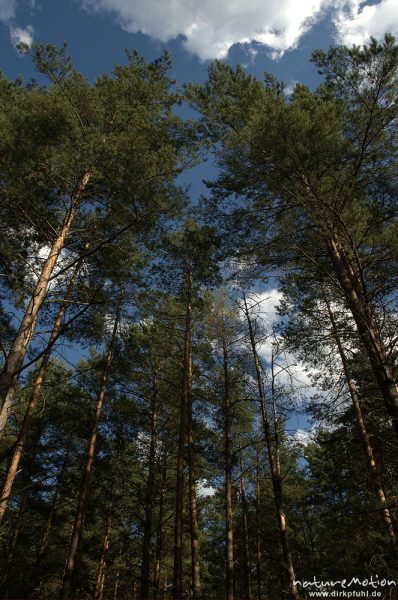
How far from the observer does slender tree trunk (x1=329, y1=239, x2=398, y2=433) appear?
522cm

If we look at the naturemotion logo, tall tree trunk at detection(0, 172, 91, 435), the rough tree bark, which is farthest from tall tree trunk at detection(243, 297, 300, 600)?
tall tree trunk at detection(0, 172, 91, 435)

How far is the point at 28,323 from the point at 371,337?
5.27 m

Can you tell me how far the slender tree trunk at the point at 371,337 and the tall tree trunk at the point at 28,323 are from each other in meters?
4.84

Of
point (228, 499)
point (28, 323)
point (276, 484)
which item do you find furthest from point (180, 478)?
point (28, 323)

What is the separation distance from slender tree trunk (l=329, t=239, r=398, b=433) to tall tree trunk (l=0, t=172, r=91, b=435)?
4.84m

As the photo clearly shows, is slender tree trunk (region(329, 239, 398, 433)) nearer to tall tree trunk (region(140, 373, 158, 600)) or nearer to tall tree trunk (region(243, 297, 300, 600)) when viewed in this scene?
tall tree trunk (region(243, 297, 300, 600))

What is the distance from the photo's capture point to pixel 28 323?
18.7ft

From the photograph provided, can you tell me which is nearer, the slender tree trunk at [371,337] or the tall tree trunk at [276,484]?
the slender tree trunk at [371,337]

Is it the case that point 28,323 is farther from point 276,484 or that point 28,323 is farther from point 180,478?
point 276,484

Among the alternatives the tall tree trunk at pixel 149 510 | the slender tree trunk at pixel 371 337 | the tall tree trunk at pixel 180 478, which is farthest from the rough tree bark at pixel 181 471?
the slender tree trunk at pixel 371 337

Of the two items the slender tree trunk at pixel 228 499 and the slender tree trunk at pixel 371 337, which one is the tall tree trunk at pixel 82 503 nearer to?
the slender tree trunk at pixel 228 499

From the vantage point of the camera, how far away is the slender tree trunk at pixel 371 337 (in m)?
5.22

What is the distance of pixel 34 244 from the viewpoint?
27.5 feet

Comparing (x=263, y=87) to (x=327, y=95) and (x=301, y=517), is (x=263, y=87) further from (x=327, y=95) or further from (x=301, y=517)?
(x=301, y=517)
